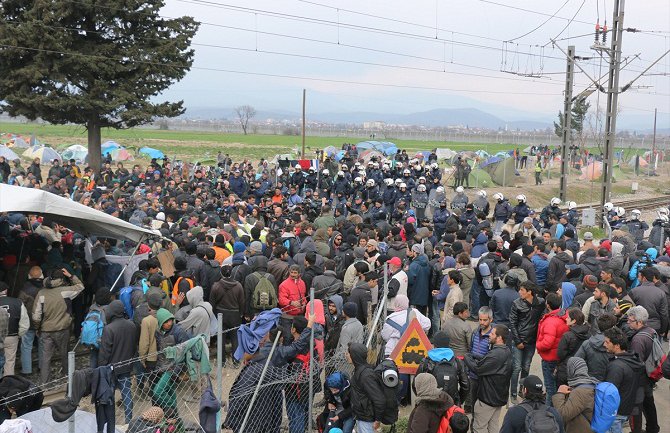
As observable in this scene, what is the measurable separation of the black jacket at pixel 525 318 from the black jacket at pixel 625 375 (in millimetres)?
1567

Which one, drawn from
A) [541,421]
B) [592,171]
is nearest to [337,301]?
[541,421]

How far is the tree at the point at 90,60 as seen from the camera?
28078mm

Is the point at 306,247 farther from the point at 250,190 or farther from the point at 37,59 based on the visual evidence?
the point at 37,59

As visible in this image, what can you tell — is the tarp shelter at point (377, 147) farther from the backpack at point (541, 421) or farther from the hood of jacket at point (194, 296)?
the backpack at point (541, 421)

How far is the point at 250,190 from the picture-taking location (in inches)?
850

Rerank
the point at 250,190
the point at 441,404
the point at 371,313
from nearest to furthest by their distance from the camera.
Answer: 1. the point at 441,404
2. the point at 371,313
3. the point at 250,190

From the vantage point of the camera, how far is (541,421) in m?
6.19

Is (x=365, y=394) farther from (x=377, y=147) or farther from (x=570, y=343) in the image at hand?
(x=377, y=147)

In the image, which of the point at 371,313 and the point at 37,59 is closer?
the point at 371,313

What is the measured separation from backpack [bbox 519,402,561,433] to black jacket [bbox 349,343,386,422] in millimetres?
1441

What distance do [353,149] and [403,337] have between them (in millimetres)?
28292

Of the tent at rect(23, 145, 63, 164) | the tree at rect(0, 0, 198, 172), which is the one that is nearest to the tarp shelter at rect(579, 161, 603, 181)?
the tree at rect(0, 0, 198, 172)

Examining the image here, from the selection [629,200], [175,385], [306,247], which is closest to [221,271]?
[306,247]

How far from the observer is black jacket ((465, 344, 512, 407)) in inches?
294
